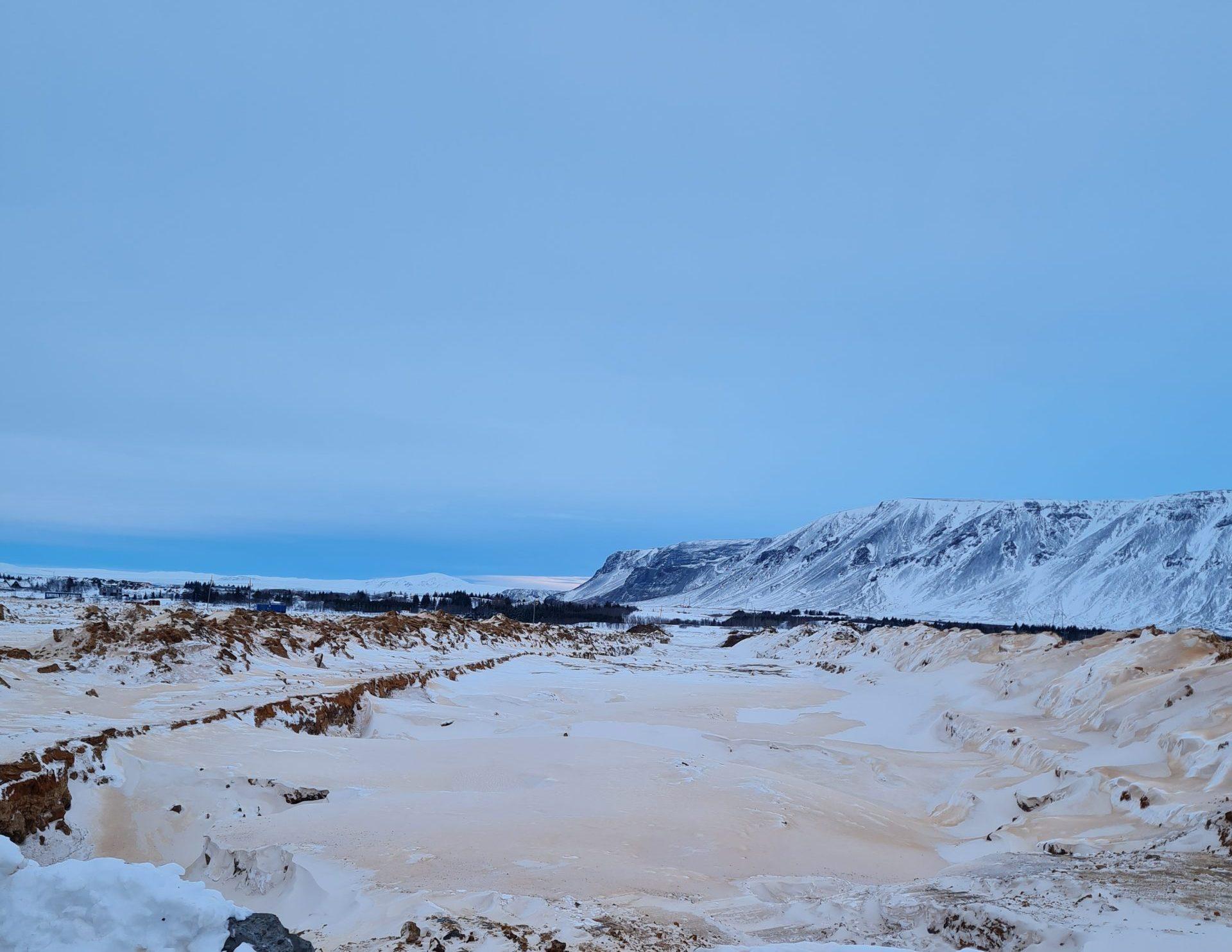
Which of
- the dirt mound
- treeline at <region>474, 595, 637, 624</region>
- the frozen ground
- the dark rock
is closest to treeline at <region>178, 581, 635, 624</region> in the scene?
treeline at <region>474, 595, 637, 624</region>

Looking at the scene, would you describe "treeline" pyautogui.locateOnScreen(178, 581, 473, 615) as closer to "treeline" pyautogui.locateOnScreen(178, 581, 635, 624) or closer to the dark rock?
"treeline" pyautogui.locateOnScreen(178, 581, 635, 624)

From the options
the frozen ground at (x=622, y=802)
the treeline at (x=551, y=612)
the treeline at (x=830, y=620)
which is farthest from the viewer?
the treeline at (x=830, y=620)

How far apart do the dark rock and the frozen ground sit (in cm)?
89

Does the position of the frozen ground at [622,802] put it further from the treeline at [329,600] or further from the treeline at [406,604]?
the treeline at [329,600]

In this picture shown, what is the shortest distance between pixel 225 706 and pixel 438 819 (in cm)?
746

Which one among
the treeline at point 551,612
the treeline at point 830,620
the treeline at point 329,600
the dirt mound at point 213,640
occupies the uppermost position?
the dirt mound at point 213,640

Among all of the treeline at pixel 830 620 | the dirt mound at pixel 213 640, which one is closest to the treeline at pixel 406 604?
the treeline at pixel 830 620

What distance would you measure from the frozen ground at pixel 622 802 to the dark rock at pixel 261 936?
89 centimetres

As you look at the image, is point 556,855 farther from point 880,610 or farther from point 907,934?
point 880,610

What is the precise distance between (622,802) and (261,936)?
6.24m

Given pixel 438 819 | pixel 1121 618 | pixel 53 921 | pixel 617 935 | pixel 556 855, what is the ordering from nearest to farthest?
pixel 53 921, pixel 617 935, pixel 556 855, pixel 438 819, pixel 1121 618

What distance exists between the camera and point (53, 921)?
4.09 m

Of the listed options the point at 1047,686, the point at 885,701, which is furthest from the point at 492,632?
the point at 1047,686

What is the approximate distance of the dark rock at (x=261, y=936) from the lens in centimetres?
407
